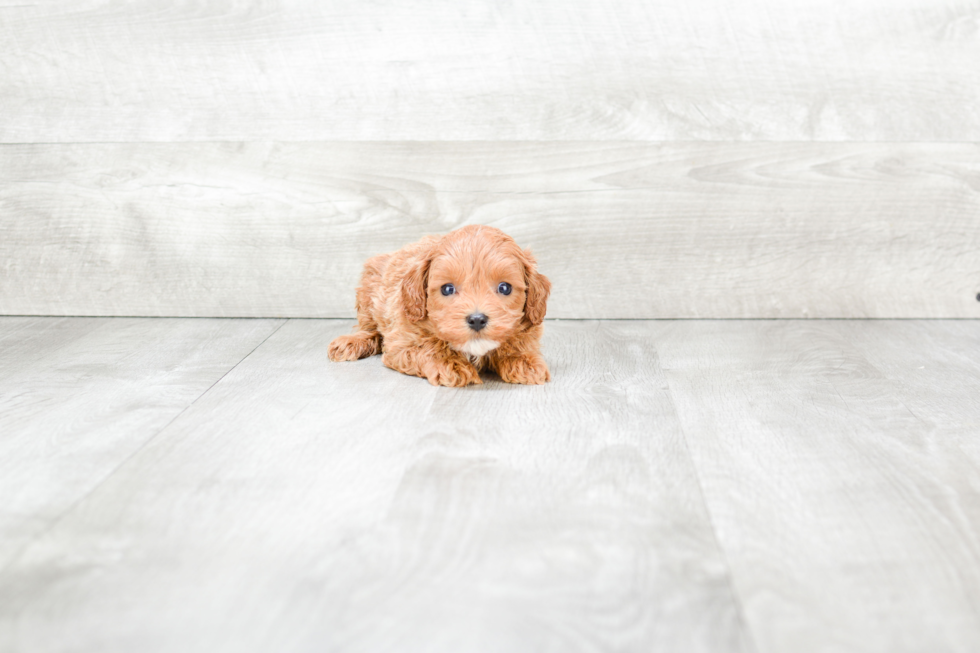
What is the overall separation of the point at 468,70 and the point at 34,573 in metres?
1.61

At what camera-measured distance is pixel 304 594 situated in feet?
2.93

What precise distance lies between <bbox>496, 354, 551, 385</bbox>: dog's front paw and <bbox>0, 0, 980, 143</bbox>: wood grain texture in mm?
763

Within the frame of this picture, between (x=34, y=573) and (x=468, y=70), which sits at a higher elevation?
(x=468, y=70)

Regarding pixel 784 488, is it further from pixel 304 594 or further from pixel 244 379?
pixel 244 379

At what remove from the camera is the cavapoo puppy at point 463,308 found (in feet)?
4.94

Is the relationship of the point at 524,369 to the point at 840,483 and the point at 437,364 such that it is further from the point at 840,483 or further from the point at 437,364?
the point at 840,483

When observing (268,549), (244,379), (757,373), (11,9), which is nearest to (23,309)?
(11,9)

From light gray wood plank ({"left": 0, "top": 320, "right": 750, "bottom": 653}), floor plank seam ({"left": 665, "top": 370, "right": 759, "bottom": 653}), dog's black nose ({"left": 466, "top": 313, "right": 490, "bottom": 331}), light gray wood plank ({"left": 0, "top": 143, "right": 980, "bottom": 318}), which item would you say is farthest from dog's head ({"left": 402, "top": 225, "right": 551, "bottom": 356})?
light gray wood plank ({"left": 0, "top": 143, "right": 980, "bottom": 318})

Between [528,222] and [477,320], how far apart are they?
0.75m

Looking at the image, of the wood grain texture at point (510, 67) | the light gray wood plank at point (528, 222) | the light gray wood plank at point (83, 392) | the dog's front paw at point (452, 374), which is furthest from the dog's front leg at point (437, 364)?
the wood grain texture at point (510, 67)

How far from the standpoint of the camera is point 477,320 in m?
1.48

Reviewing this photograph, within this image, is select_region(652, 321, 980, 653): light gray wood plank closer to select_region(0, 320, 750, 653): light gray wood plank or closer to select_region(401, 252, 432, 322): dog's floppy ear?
select_region(0, 320, 750, 653): light gray wood plank

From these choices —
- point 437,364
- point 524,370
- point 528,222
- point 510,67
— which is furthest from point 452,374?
point 510,67

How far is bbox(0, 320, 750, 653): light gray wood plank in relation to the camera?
83cm
